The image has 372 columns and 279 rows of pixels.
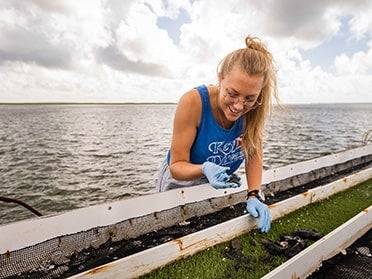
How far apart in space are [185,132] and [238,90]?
1.72ft

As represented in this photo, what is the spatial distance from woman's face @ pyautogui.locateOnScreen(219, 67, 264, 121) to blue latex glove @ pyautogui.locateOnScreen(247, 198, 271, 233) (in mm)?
1119

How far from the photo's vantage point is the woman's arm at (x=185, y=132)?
2061mm

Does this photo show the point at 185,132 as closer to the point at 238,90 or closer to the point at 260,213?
the point at 238,90

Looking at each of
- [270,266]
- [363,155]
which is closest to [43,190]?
[270,266]

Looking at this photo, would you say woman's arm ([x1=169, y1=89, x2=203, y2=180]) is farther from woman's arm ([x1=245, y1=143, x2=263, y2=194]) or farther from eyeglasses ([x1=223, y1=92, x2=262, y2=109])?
woman's arm ([x1=245, y1=143, x2=263, y2=194])

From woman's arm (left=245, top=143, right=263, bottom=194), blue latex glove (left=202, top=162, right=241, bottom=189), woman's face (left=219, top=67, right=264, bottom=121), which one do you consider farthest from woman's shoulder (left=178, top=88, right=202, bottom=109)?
woman's arm (left=245, top=143, right=263, bottom=194)

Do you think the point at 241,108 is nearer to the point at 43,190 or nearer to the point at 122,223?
the point at 122,223

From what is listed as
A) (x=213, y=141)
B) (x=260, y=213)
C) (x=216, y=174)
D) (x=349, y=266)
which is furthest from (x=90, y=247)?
(x=349, y=266)

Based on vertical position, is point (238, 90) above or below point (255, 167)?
above

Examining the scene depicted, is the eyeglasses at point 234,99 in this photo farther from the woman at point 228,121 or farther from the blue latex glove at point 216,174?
the blue latex glove at point 216,174

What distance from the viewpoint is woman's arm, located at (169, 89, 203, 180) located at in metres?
2.06

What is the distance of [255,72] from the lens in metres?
1.78

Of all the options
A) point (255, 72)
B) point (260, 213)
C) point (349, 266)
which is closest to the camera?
point (255, 72)

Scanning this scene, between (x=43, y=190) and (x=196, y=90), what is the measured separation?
8.11 m
